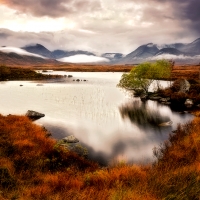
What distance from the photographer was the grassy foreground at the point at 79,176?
9.16m

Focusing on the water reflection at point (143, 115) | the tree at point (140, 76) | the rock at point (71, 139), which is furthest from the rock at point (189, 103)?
the rock at point (71, 139)

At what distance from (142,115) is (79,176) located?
2905 cm

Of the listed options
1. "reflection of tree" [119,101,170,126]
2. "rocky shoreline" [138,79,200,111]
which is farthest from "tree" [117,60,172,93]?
"reflection of tree" [119,101,170,126]

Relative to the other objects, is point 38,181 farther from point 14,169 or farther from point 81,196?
point 81,196

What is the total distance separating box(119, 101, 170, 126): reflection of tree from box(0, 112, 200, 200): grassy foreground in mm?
12747

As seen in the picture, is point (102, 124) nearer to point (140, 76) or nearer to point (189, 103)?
point (189, 103)

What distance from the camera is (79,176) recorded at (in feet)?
44.4

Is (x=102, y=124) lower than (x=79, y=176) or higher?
lower

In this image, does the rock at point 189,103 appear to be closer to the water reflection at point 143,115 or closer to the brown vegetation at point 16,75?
the water reflection at point 143,115

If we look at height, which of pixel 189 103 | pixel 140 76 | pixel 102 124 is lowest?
pixel 102 124

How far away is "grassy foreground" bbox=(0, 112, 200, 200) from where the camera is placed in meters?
9.16

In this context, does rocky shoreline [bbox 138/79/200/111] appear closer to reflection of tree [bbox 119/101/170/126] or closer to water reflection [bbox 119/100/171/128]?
water reflection [bbox 119/100/171/128]

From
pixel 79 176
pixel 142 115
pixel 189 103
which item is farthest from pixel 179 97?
pixel 79 176

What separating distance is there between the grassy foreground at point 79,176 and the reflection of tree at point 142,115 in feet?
41.8
